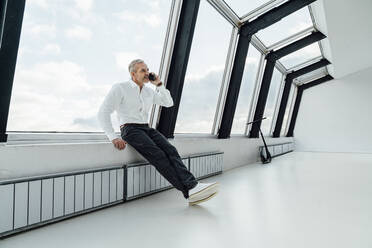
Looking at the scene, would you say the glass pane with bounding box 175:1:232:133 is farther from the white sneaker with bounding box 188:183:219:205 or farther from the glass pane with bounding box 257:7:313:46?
the white sneaker with bounding box 188:183:219:205

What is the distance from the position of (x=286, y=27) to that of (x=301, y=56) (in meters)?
2.20

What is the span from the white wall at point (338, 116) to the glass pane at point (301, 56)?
2639mm

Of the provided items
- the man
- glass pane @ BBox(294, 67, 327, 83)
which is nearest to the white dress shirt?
the man

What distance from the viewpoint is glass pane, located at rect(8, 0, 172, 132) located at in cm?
212

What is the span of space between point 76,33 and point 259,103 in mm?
5165

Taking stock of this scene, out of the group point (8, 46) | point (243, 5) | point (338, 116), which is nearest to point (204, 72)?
point (243, 5)

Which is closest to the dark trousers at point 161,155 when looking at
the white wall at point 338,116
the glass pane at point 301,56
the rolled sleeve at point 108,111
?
the rolled sleeve at point 108,111

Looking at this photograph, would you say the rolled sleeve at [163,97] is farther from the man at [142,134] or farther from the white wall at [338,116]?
the white wall at [338,116]

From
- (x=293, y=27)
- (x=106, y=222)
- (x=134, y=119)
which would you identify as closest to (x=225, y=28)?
(x=293, y=27)

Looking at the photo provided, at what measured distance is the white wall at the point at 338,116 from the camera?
934cm

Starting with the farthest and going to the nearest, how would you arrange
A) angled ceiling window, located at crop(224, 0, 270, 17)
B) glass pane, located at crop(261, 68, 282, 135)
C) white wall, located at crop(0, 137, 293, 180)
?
glass pane, located at crop(261, 68, 282, 135) < angled ceiling window, located at crop(224, 0, 270, 17) < white wall, located at crop(0, 137, 293, 180)

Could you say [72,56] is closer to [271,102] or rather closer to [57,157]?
[57,157]

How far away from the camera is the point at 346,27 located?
5086mm

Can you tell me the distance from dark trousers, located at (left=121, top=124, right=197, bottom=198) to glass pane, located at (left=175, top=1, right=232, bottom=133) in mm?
1360
